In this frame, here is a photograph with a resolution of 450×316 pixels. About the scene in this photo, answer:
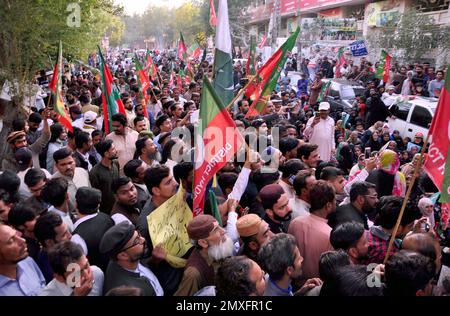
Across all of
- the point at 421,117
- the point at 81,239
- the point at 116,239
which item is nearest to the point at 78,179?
the point at 81,239

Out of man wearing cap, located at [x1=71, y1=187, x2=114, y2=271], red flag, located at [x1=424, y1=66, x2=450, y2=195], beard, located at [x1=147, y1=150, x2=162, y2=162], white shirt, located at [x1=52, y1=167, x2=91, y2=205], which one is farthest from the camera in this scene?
beard, located at [x1=147, y1=150, x2=162, y2=162]

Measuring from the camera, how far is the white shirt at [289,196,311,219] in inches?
161

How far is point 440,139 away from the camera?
3125mm

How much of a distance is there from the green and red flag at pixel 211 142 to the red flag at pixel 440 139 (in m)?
1.51

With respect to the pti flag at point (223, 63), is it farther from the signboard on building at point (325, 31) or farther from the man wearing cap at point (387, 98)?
the signboard on building at point (325, 31)

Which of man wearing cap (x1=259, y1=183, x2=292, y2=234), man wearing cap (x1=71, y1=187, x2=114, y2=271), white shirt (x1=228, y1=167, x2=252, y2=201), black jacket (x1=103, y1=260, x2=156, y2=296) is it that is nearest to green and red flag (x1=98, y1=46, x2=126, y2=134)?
white shirt (x1=228, y1=167, x2=252, y2=201)

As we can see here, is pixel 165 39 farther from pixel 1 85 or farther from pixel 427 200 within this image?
pixel 427 200

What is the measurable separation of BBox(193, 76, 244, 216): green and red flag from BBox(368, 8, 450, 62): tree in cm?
1811

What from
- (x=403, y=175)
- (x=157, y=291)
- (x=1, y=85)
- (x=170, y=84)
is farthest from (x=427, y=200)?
(x=170, y=84)

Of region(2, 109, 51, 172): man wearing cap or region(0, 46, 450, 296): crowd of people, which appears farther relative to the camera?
region(2, 109, 51, 172): man wearing cap

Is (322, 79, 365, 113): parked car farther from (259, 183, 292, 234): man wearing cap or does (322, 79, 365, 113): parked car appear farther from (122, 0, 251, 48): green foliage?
(122, 0, 251, 48): green foliage

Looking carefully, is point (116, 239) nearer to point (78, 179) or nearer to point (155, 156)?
point (78, 179)

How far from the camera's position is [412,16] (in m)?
20.2

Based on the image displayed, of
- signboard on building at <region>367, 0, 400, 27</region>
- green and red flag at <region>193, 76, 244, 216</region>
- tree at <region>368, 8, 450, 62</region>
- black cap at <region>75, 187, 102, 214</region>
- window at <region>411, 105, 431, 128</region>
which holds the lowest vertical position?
window at <region>411, 105, 431, 128</region>
